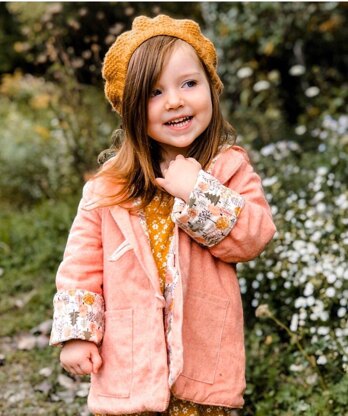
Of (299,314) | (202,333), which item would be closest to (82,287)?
(202,333)

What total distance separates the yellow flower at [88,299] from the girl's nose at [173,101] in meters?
0.65

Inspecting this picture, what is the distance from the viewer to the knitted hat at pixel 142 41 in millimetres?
2078

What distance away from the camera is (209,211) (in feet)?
6.54

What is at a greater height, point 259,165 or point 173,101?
point 173,101

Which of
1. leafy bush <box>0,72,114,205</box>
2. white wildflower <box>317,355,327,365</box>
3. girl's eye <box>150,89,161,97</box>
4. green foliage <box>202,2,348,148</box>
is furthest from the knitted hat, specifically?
green foliage <box>202,2,348,148</box>

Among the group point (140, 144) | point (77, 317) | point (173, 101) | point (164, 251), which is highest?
point (173, 101)

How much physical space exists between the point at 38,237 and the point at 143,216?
271 centimetres

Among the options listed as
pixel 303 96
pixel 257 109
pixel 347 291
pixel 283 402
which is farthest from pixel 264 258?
pixel 303 96

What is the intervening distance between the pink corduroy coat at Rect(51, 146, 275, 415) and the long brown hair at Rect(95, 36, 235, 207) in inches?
2.7

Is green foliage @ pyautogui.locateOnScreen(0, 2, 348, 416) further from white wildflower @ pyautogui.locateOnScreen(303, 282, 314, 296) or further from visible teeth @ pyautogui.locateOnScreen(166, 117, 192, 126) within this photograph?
visible teeth @ pyautogui.locateOnScreen(166, 117, 192, 126)

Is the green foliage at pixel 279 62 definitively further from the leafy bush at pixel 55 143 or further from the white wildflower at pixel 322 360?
the white wildflower at pixel 322 360

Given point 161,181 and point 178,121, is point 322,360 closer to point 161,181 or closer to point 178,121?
point 161,181

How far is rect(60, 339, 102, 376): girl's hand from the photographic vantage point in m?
2.08

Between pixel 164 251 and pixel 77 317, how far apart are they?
0.35 meters
